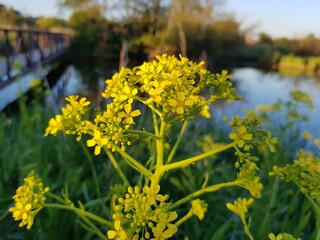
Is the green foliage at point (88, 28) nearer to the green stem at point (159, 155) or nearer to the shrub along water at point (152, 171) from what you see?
the shrub along water at point (152, 171)

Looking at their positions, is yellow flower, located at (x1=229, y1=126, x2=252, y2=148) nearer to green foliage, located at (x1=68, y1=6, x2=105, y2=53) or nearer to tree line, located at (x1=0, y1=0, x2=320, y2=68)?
tree line, located at (x1=0, y1=0, x2=320, y2=68)

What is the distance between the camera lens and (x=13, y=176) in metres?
2.38

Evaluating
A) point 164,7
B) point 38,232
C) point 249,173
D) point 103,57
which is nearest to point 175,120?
point 249,173

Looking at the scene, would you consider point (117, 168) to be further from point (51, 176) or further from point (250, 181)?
point (51, 176)

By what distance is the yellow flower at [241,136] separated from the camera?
92 cm

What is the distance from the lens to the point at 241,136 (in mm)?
938

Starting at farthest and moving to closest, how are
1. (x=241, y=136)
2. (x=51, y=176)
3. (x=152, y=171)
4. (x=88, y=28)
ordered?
(x=88, y=28)
(x=51, y=176)
(x=152, y=171)
(x=241, y=136)

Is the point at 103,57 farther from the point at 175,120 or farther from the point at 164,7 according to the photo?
the point at 175,120

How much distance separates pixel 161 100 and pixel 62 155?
6.26 ft

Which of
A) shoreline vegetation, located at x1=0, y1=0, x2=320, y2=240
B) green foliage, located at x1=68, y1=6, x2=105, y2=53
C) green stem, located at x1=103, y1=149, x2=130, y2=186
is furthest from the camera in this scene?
green foliage, located at x1=68, y1=6, x2=105, y2=53

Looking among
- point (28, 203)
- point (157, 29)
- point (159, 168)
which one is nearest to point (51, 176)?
point (28, 203)

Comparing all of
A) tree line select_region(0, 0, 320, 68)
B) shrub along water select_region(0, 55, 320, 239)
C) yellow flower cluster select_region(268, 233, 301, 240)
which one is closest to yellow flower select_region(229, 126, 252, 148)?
shrub along water select_region(0, 55, 320, 239)

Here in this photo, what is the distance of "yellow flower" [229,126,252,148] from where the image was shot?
921mm

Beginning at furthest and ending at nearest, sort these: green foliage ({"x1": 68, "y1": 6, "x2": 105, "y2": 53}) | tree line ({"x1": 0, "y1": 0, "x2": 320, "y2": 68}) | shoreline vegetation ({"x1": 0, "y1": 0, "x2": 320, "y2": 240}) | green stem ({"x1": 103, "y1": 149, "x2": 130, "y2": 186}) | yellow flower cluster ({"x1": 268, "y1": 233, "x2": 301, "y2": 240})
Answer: green foliage ({"x1": 68, "y1": 6, "x2": 105, "y2": 53})
tree line ({"x1": 0, "y1": 0, "x2": 320, "y2": 68})
green stem ({"x1": 103, "y1": 149, "x2": 130, "y2": 186})
shoreline vegetation ({"x1": 0, "y1": 0, "x2": 320, "y2": 240})
yellow flower cluster ({"x1": 268, "y1": 233, "x2": 301, "y2": 240})
